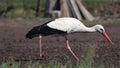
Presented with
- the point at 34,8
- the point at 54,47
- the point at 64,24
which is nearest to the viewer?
the point at 64,24

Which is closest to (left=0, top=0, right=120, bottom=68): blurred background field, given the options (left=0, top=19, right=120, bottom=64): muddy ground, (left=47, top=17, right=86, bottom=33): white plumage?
(left=0, top=19, right=120, bottom=64): muddy ground

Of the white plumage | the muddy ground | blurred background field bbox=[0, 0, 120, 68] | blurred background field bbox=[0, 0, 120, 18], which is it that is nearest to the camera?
blurred background field bbox=[0, 0, 120, 68]

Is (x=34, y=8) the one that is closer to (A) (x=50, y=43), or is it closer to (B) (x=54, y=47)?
(A) (x=50, y=43)

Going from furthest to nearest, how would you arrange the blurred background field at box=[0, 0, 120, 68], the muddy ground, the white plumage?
the muddy ground < the white plumage < the blurred background field at box=[0, 0, 120, 68]

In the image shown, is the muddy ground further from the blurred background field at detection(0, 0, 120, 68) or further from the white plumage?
the white plumage

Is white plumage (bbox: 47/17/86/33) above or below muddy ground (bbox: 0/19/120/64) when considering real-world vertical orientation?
above

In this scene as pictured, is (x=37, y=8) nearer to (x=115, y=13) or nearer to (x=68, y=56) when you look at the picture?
(x=115, y=13)

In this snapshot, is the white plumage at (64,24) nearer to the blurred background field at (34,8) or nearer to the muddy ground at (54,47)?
the muddy ground at (54,47)

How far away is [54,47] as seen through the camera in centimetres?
1433

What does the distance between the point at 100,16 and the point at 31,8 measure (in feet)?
10.1

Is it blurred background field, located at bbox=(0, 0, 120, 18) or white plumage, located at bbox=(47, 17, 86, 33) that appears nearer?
white plumage, located at bbox=(47, 17, 86, 33)

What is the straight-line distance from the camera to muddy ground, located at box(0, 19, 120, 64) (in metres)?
12.4

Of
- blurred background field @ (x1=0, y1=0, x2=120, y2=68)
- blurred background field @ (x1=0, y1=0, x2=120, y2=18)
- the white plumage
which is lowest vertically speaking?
blurred background field @ (x1=0, y1=0, x2=120, y2=18)

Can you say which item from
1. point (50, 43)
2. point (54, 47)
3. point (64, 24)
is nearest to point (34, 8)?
point (50, 43)
